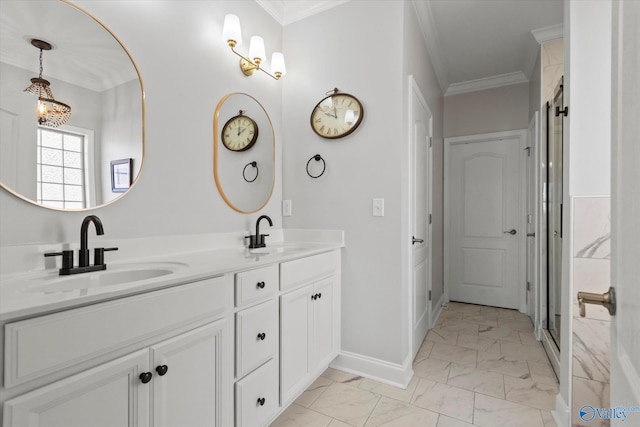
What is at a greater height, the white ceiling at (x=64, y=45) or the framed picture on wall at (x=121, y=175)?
the white ceiling at (x=64, y=45)

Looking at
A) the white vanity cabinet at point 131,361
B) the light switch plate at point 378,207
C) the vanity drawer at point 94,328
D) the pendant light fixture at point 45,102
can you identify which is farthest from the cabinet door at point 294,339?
the pendant light fixture at point 45,102

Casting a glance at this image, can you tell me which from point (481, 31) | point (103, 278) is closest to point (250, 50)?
point (103, 278)

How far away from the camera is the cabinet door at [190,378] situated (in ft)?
3.41

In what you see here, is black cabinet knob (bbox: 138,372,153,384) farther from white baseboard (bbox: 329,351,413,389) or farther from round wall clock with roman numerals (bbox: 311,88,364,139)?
round wall clock with roman numerals (bbox: 311,88,364,139)

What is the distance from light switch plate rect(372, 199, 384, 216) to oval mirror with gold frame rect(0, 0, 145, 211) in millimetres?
1430

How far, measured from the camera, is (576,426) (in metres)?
1.61

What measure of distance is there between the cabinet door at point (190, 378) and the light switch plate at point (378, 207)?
1.26 metres

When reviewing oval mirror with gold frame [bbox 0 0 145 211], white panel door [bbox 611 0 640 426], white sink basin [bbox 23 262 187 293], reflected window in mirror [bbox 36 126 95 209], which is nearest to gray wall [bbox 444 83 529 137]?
white panel door [bbox 611 0 640 426]

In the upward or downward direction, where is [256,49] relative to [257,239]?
upward

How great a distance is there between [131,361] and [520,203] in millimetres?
3929

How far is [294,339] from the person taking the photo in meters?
1.75

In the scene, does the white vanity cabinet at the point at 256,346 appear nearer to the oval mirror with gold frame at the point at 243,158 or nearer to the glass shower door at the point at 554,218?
the oval mirror with gold frame at the point at 243,158

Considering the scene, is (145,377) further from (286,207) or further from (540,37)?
(540,37)

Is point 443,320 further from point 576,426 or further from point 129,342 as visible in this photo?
point 129,342
